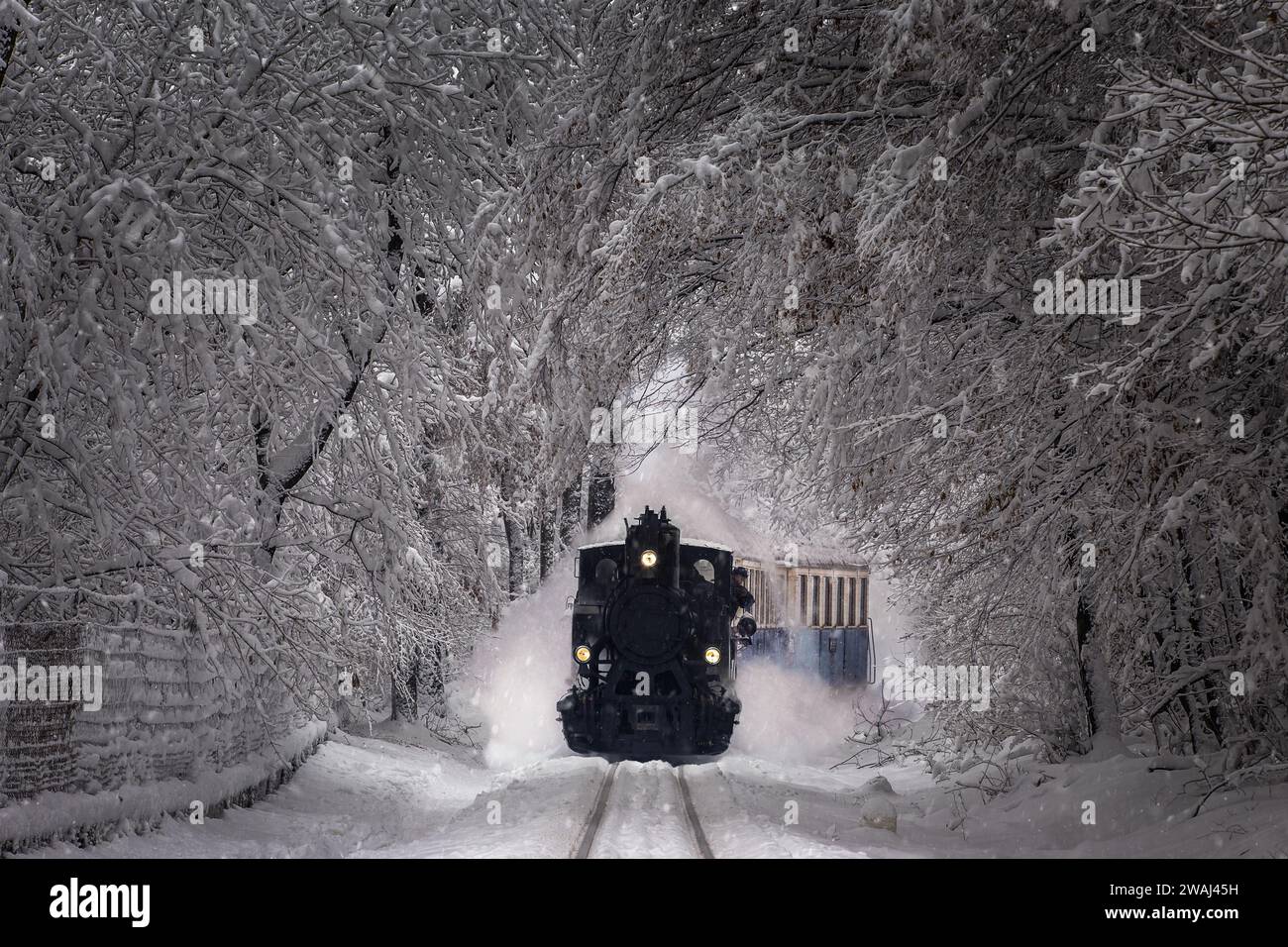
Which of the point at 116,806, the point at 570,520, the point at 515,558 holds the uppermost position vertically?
the point at 570,520

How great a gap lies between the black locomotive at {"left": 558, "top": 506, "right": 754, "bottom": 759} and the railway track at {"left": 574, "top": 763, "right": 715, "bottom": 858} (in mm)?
533

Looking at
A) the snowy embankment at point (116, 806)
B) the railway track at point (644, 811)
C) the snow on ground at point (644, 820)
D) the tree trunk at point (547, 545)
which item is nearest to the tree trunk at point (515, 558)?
the tree trunk at point (547, 545)

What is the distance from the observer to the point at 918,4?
19.8 feet

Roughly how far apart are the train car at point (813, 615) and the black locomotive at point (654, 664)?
20.4 feet

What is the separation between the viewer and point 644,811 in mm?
10797

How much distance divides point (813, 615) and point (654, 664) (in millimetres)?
9809

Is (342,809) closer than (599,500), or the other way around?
(342,809)

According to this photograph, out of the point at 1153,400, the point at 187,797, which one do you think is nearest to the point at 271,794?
the point at 187,797

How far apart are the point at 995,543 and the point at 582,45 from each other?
561 cm

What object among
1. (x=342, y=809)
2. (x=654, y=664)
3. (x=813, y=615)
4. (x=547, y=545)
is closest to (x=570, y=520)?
(x=547, y=545)

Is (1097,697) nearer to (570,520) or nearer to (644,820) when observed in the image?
(644,820)

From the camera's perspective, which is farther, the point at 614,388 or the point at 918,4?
the point at 614,388

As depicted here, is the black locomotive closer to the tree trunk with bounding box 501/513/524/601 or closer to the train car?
the train car

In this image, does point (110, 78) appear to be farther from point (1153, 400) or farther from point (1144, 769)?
point (1144, 769)
